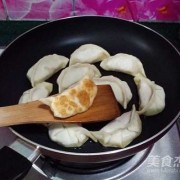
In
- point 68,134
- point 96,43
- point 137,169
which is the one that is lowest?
point 137,169

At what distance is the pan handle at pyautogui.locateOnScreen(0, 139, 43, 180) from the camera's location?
0.56m

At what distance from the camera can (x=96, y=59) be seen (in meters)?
0.84

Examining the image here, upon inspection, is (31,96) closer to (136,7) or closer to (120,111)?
(120,111)

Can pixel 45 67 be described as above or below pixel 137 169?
above

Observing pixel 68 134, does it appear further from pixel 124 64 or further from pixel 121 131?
pixel 124 64

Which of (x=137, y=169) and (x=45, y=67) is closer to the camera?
(x=137, y=169)

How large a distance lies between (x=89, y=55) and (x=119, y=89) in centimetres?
13

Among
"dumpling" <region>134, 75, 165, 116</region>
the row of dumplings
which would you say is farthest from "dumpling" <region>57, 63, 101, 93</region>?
"dumpling" <region>134, 75, 165, 116</region>

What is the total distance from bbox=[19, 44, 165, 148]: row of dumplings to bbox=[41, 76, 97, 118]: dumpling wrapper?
5 centimetres

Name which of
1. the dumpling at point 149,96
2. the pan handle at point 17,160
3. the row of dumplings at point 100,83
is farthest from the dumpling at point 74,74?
the pan handle at point 17,160

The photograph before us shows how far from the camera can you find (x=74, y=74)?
80cm

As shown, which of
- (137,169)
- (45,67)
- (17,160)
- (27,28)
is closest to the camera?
(17,160)

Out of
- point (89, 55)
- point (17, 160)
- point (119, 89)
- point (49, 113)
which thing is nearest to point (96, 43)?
point (89, 55)

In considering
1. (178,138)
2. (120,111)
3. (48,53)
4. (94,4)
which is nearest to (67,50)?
(48,53)
